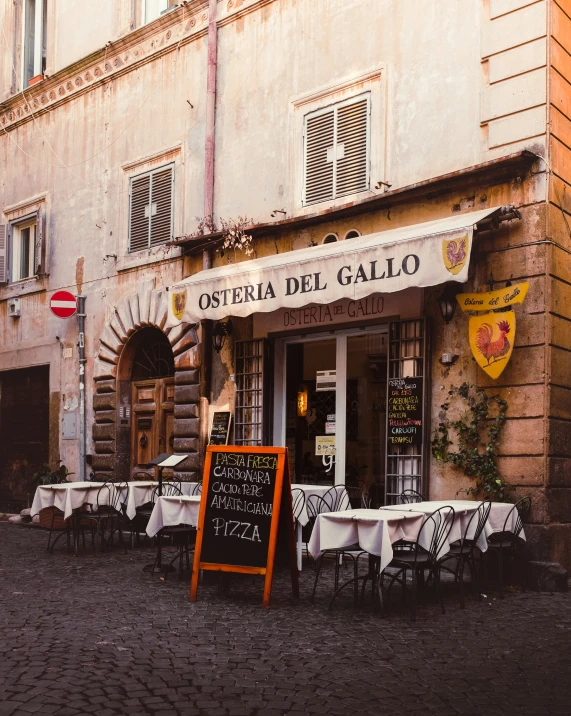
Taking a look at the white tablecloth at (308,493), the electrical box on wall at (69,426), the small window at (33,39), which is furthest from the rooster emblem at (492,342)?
the small window at (33,39)

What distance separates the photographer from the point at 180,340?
12.3 metres

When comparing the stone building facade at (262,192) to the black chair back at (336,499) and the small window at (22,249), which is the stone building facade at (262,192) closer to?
the small window at (22,249)

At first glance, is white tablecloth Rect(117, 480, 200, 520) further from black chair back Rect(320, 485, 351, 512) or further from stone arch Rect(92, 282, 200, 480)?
black chair back Rect(320, 485, 351, 512)

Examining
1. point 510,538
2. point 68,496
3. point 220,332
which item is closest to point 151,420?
point 220,332

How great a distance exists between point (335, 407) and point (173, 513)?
2759mm

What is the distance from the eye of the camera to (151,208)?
43.9 ft

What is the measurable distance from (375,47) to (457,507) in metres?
5.53

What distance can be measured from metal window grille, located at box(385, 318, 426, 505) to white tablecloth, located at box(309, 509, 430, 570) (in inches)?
87.7

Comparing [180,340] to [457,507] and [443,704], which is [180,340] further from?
[443,704]

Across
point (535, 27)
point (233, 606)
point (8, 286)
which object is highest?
point (535, 27)

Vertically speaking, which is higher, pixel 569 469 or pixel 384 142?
pixel 384 142

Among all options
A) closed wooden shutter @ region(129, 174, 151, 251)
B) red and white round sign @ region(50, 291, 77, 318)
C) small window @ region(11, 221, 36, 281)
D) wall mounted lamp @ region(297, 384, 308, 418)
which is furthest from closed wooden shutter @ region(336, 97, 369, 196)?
small window @ region(11, 221, 36, 281)

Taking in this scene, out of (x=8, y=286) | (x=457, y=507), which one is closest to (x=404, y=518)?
(x=457, y=507)

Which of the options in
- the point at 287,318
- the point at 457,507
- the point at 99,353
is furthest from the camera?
the point at 99,353
